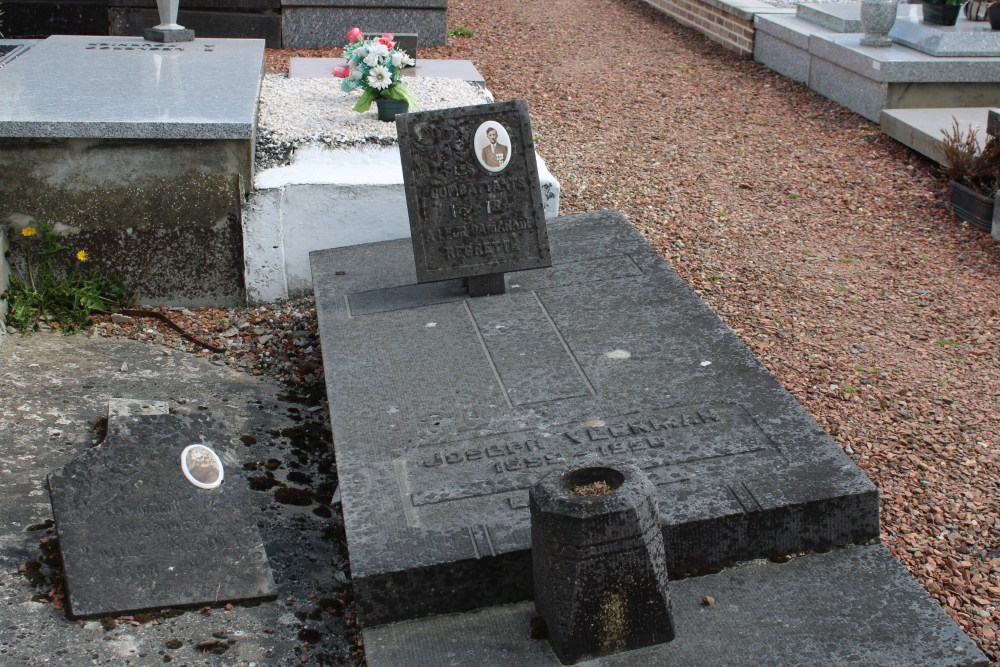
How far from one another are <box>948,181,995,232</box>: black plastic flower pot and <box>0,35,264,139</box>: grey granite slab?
4041 mm

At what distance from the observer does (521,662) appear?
8.43 feet

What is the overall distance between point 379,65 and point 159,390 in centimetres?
227

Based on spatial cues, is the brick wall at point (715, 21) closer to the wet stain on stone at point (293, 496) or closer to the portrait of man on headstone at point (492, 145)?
the portrait of man on headstone at point (492, 145)

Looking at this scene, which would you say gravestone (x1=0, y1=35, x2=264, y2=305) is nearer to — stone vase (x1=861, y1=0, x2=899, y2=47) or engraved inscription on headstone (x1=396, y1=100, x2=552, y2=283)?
engraved inscription on headstone (x1=396, y1=100, x2=552, y2=283)

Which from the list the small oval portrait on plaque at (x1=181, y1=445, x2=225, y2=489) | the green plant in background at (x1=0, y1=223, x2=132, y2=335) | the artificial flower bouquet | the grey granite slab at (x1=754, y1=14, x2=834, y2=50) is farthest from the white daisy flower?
the grey granite slab at (x1=754, y1=14, x2=834, y2=50)

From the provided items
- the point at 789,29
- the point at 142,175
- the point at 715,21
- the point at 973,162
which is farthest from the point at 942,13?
the point at 142,175

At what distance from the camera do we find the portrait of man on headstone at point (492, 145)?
417cm

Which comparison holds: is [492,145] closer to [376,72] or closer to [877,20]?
[376,72]

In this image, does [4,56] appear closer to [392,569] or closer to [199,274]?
[199,274]

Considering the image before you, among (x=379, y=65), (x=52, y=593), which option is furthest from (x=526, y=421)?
(x=379, y=65)

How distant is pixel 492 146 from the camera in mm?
4188

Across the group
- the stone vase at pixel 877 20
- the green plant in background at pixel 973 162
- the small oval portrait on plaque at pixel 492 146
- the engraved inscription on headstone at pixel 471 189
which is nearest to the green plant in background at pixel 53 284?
the engraved inscription on headstone at pixel 471 189

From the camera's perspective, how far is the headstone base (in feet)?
21.7

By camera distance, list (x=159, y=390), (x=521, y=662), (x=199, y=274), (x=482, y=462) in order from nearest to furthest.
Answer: (x=521, y=662) → (x=482, y=462) → (x=159, y=390) → (x=199, y=274)
